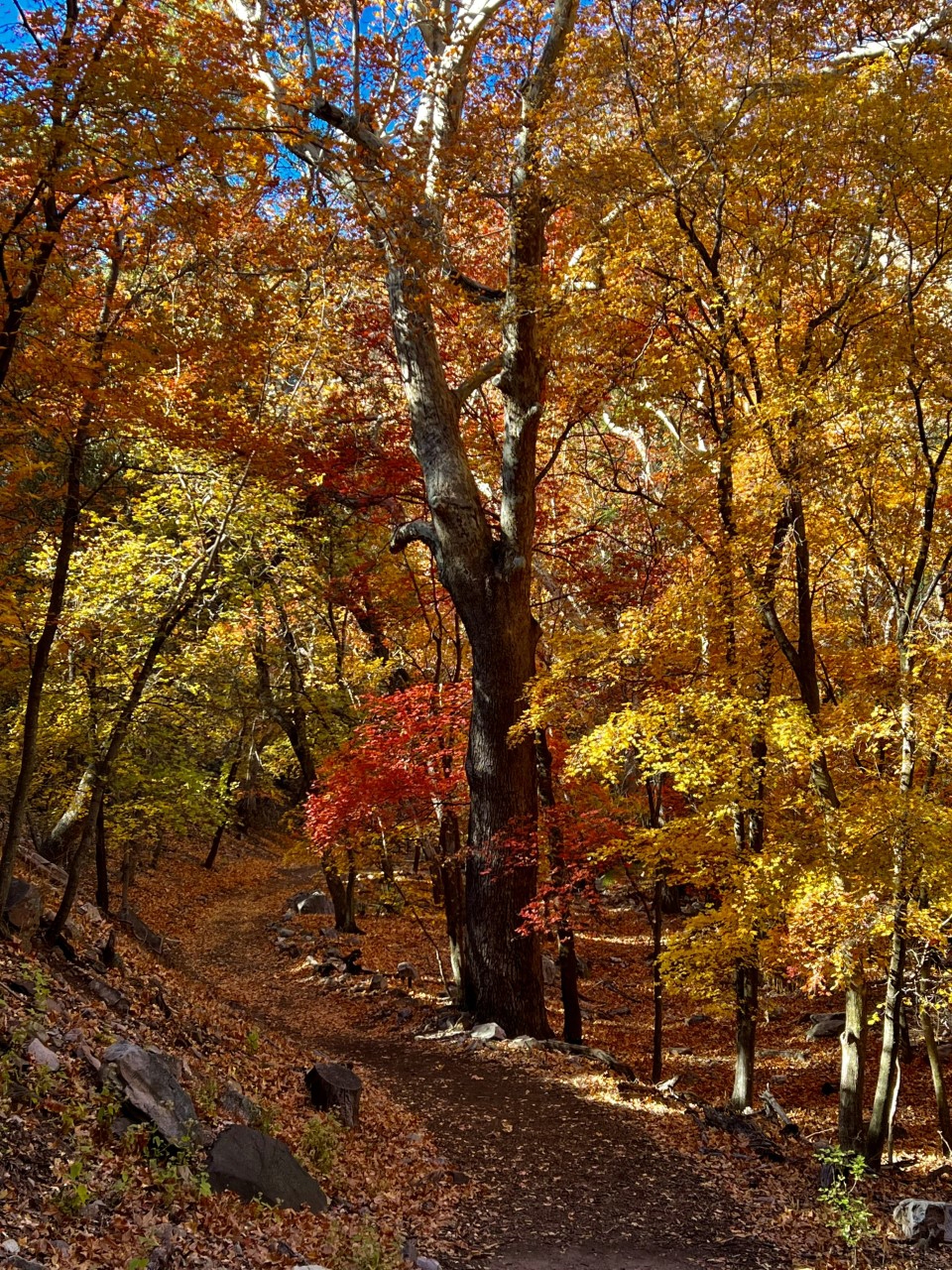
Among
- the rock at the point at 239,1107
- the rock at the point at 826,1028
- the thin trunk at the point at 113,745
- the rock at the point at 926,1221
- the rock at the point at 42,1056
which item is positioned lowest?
the rock at the point at 826,1028

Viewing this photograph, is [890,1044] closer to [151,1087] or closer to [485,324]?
[151,1087]

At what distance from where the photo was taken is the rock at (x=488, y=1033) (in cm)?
939

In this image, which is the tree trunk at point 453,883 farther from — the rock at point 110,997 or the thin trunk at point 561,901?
the rock at point 110,997

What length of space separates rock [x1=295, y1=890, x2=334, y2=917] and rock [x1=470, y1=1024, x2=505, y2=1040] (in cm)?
1174

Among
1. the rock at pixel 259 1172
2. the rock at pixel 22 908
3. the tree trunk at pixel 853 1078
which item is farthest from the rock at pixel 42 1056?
the tree trunk at pixel 853 1078

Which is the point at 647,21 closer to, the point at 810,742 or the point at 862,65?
the point at 862,65

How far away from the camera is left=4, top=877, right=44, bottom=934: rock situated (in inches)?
263

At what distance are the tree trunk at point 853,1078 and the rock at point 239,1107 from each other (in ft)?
17.2

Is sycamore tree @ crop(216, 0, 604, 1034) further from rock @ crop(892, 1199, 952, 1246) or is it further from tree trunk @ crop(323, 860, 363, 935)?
tree trunk @ crop(323, 860, 363, 935)

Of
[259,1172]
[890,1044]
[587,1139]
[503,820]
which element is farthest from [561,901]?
[259,1172]

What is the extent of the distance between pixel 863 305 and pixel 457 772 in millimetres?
7135

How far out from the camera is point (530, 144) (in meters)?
9.14

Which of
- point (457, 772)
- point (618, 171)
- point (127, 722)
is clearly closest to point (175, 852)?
point (457, 772)

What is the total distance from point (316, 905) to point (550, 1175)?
15.4 meters
